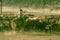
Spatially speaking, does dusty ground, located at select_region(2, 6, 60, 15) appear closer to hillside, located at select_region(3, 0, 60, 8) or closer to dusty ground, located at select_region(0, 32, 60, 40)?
hillside, located at select_region(3, 0, 60, 8)

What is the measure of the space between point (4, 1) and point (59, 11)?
294 centimetres

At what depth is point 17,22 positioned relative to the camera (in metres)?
8.40

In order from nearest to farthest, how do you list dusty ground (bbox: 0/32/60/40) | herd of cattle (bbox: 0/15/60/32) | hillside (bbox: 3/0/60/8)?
1. dusty ground (bbox: 0/32/60/40)
2. herd of cattle (bbox: 0/15/60/32)
3. hillside (bbox: 3/0/60/8)

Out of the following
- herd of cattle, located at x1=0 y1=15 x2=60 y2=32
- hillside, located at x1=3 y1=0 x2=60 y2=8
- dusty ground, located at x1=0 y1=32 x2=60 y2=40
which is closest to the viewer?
dusty ground, located at x1=0 y1=32 x2=60 y2=40

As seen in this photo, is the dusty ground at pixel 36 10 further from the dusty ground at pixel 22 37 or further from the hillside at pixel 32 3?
the dusty ground at pixel 22 37

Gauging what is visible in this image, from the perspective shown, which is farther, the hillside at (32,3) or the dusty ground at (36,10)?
the hillside at (32,3)

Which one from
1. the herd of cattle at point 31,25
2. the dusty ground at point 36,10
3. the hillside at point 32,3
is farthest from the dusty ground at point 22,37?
the hillside at point 32,3

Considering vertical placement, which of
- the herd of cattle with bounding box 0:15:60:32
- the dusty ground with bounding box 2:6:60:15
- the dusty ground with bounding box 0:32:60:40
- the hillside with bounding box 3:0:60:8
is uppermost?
the hillside with bounding box 3:0:60:8

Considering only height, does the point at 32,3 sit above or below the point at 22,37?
above

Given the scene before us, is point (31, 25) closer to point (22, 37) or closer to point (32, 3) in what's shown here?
point (22, 37)

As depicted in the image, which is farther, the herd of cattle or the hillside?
the hillside

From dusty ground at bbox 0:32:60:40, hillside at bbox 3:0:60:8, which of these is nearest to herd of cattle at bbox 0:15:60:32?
dusty ground at bbox 0:32:60:40

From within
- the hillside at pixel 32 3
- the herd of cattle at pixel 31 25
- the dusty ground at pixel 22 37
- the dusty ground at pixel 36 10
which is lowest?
the dusty ground at pixel 22 37

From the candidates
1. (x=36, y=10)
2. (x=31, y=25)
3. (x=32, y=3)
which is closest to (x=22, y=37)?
(x=31, y=25)
